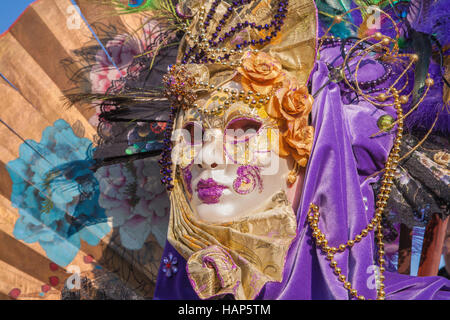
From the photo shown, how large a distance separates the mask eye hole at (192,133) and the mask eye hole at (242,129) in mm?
136

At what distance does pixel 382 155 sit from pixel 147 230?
Answer: 1407mm

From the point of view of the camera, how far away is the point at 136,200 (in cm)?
271

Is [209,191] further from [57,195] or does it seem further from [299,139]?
[57,195]

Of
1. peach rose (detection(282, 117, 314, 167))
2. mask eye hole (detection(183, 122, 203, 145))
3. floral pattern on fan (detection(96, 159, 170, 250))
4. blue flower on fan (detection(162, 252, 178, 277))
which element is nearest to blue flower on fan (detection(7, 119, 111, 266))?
floral pattern on fan (detection(96, 159, 170, 250))

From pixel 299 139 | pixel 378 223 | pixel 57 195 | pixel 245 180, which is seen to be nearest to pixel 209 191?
pixel 245 180

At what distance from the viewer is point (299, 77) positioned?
213 centimetres

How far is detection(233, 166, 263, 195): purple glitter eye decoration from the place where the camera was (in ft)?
6.39

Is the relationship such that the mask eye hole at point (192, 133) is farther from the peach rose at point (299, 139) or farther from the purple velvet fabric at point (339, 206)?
the purple velvet fabric at point (339, 206)

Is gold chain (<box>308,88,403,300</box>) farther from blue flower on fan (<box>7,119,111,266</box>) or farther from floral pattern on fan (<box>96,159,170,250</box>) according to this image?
blue flower on fan (<box>7,119,111,266</box>)

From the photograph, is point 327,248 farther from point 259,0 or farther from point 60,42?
point 60,42

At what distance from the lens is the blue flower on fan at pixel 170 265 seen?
232cm

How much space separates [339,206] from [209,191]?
0.56 m

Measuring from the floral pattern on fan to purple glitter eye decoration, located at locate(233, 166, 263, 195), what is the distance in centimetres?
87
